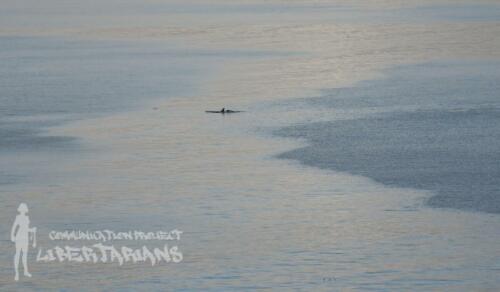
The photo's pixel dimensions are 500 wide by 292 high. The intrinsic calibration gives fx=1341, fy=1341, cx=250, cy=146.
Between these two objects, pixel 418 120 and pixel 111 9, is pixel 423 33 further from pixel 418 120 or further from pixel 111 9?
pixel 111 9

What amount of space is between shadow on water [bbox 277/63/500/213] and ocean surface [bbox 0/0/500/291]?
9 cm

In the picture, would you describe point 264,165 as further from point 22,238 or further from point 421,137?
point 22,238

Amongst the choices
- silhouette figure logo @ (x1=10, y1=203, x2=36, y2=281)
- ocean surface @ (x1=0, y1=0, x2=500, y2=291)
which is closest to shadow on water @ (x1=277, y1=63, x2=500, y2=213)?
ocean surface @ (x1=0, y1=0, x2=500, y2=291)

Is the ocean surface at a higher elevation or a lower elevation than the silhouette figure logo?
lower

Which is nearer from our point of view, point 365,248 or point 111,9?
point 365,248

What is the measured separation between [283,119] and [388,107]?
13.5ft

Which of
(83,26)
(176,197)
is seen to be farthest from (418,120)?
(83,26)

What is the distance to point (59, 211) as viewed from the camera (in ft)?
92.2

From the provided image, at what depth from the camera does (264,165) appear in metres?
33.2

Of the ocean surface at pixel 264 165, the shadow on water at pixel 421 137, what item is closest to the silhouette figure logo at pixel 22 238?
the ocean surface at pixel 264 165

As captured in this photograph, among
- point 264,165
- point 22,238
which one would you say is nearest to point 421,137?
point 264,165

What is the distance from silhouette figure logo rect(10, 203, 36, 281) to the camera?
2377 cm

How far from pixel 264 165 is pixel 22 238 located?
964 cm

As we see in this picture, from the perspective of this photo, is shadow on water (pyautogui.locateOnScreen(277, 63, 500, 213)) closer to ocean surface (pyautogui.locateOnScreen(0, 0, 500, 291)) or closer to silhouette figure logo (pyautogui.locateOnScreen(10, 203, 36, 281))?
ocean surface (pyautogui.locateOnScreen(0, 0, 500, 291))
